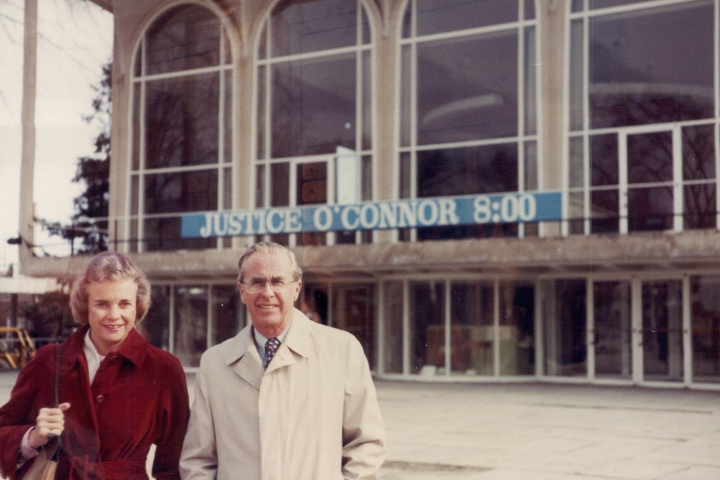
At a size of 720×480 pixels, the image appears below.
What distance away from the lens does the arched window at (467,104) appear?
534 inches

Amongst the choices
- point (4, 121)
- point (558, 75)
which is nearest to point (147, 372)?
point (4, 121)

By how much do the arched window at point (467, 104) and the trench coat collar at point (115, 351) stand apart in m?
11.0

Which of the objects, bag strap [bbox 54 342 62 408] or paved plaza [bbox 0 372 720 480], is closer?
bag strap [bbox 54 342 62 408]

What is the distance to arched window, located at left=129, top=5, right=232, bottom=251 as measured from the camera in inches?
452

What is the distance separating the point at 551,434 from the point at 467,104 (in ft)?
20.7

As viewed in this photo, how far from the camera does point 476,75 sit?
1384 cm

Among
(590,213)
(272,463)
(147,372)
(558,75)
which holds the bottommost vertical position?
(272,463)

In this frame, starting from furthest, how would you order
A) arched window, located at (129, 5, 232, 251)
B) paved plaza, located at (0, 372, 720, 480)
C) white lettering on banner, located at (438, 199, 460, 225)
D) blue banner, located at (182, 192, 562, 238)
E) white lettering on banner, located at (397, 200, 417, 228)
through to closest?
white lettering on banner, located at (397, 200, 417, 228) → white lettering on banner, located at (438, 199, 460, 225) → blue banner, located at (182, 192, 562, 238) → arched window, located at (129, 5, 232, 251) → paved plaza, located at (0, 372, 720, 480)

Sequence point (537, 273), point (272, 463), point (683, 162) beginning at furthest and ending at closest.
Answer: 1. point (537, 273)
2. point (683, 162)
3. point (272, 463)

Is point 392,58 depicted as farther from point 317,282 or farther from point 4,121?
point 4,121

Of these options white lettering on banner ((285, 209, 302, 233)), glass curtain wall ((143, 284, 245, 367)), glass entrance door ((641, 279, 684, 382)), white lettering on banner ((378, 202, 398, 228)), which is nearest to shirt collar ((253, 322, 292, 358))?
white lettering on banner ((378, 202, 398, 228))

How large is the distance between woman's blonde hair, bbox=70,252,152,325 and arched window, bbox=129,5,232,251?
25.1 ft

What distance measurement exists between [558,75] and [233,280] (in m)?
7.52

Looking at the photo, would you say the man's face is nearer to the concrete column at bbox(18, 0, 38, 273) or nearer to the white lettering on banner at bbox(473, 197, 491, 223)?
the concrete column at bbox(18, 0, 38, 273)
